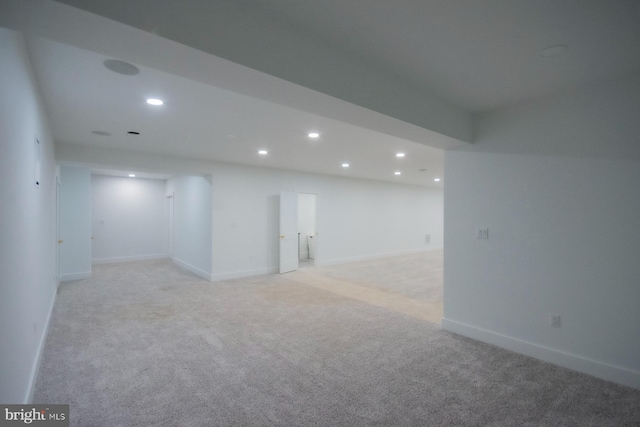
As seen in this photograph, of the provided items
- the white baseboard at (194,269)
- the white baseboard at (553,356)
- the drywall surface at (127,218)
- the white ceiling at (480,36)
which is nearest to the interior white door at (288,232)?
the white baseboard at (194,269)

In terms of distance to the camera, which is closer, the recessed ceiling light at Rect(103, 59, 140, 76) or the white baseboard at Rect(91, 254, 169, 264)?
the recessed ceiling light at Rect(103, 59, 140, 76)

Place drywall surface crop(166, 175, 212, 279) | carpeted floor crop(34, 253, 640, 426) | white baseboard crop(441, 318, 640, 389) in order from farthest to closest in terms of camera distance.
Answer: drywall surface crop(166, 175, 212, 279) → white baseboard crop(441, 318, 640, 389) → carpeted floor crop(34, 253, 640, 426)

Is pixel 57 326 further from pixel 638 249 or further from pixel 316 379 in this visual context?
pixel 638 249

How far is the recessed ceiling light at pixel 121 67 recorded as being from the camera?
87.2 inches

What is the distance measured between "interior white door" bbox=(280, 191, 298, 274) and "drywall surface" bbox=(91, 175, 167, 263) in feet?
14.7

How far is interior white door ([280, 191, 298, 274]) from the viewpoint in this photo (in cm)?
718

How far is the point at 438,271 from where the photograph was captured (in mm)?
7531

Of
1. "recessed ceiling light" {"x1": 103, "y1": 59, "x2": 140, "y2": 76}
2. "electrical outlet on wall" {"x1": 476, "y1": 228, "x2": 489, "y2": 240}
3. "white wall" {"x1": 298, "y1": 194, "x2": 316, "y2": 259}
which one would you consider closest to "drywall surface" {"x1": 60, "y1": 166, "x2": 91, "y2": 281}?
"recessed ceiling light" {"x1": 103, "y1": 59, "x2": 140, "y2": 76}

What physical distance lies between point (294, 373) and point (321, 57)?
99.1 inches

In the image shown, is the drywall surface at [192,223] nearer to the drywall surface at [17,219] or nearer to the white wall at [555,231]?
the drywall surface at [17,219]

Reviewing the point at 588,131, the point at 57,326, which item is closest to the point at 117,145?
the point at 57,326

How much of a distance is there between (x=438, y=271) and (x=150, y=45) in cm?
740

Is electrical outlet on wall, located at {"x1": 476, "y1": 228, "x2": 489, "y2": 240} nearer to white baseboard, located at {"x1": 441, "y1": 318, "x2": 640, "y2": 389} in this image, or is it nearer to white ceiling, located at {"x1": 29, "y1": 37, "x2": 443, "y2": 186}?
white baseboard, located at {"x1": 441, "y1": 318, "x2": 640, "y2": 389}

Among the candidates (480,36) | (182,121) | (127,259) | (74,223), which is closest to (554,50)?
(480,36)
